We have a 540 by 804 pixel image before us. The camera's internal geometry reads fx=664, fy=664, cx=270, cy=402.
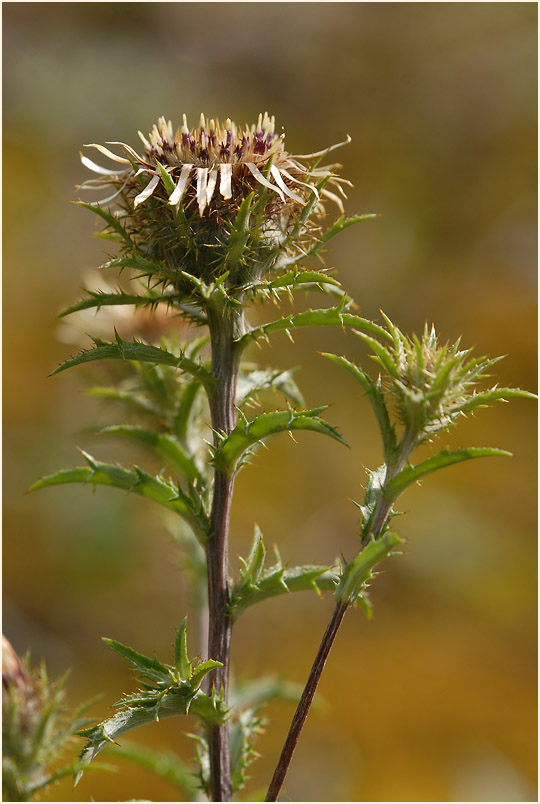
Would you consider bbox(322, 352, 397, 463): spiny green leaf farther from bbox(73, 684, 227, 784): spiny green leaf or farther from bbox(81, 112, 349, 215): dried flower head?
bbox(73, 684, 227, 784): spiny green leaf

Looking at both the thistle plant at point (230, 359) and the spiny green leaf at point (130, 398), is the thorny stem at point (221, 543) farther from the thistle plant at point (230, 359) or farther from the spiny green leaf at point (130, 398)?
the spiny green leaf at point (130, 398)

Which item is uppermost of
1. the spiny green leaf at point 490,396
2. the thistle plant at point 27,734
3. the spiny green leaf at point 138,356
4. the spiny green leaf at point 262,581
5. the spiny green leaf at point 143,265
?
the spiny green leaf at point 143,265

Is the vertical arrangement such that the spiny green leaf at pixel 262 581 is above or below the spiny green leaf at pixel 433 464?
below

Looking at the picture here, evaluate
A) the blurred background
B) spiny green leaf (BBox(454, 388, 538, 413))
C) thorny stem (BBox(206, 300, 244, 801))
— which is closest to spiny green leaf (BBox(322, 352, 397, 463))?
spiny green leaf (BBox(454, 388, 538, 413))

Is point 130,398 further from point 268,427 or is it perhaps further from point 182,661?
point 182,661

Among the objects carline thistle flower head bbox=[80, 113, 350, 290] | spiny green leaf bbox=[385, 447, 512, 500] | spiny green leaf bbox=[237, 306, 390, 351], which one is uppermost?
carline thistle flower head bbox=[80, 113, 350, 290]

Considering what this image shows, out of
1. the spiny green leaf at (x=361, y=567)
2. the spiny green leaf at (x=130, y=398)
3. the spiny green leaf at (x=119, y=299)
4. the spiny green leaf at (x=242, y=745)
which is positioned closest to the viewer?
the spiny green leaf at (x=361, y=567)

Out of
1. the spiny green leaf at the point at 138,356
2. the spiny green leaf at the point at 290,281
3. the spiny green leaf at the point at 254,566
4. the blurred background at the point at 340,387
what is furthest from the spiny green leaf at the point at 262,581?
the blurred background at the point at 340,387

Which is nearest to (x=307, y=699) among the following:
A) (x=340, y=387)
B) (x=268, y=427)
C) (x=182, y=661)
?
(x=182, y=661)
